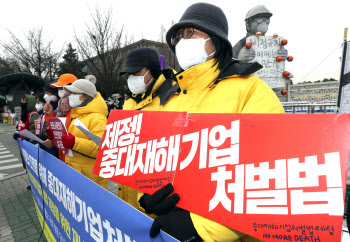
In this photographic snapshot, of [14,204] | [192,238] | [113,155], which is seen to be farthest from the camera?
[14,204]

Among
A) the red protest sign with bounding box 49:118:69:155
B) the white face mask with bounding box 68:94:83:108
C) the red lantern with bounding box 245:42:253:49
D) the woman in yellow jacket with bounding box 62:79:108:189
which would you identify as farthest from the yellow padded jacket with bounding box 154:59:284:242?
the red lantern with bounding box 245:42:253:49

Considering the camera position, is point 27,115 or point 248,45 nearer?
point 27,115

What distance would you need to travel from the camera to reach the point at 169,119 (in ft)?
3.65

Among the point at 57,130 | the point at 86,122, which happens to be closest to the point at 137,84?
the point at 86,122

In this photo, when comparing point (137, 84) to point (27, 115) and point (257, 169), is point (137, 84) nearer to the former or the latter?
point (257, 169)

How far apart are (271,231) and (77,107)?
2.65 m

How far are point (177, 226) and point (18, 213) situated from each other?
416 cm

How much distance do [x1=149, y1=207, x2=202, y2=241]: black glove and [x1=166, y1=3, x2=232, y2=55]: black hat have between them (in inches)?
40.4

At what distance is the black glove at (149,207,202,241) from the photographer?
0.88 meters

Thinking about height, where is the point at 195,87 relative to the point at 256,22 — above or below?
below

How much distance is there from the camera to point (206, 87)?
1.28 meters

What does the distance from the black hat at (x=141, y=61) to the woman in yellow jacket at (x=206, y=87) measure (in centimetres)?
76

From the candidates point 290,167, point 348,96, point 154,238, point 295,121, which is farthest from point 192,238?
point 348,96

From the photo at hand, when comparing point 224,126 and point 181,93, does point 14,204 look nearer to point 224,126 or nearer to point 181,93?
point 181,93
